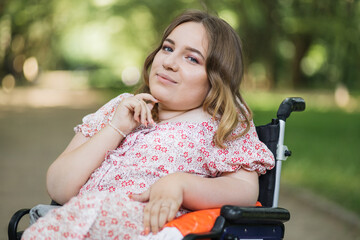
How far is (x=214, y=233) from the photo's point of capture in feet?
7.23

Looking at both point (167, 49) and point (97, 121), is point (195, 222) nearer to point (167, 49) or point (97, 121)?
point (97, 121)

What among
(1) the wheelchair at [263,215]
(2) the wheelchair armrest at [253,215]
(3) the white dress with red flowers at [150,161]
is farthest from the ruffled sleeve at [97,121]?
(2) the wheelchair armrest at [253,215]

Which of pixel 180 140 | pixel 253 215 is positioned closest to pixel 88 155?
pixel 180 140

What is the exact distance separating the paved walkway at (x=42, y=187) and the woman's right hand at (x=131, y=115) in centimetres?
315

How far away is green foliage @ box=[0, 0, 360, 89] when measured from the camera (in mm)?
11086

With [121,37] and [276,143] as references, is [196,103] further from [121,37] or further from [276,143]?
[121,37]

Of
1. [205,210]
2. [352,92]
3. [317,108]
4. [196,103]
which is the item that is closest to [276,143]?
[196,103]

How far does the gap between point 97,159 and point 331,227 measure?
13.4 ft

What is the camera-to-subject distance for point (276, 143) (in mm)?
2912

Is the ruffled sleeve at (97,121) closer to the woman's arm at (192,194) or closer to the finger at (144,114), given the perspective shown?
the finger at (144,114)

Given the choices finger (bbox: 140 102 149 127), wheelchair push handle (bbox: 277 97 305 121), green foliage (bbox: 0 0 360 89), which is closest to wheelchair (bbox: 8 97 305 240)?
wheelchair push handle (bbox: 277 97 305 121)

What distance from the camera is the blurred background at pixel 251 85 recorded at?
23.2ft

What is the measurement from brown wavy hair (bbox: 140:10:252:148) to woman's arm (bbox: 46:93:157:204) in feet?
1.18

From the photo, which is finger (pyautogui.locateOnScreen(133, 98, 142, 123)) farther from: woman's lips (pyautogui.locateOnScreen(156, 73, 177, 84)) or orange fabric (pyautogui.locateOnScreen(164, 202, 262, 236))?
orange fabric (pyautogui.locateOnScreen(164, 202, 262, 236))
